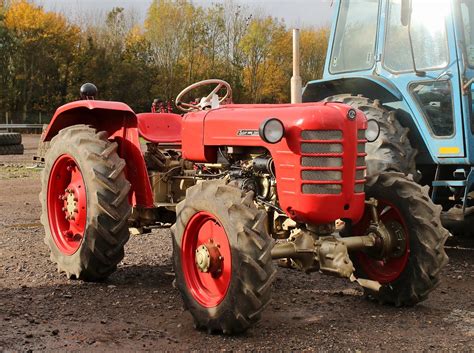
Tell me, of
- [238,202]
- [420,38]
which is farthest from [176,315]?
[420,38]

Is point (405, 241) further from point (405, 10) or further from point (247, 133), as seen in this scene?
point (405, 10)

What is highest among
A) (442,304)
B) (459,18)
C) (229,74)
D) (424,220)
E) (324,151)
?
(229,74)

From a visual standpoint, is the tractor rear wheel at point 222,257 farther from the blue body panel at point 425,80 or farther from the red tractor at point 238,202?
the blue body panel at point 425,80

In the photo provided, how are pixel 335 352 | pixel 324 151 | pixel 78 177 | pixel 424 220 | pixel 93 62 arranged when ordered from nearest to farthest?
pixel 335 352, pixel 324 151, pixel 424 220, pixel 78 177, pixel 93 62

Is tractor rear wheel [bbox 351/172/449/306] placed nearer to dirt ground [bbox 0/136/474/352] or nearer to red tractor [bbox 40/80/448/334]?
red tractor [bbox 40/80/448/334]

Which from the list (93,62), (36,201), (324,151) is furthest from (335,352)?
(93,62)

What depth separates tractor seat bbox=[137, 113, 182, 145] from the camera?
5.68 m

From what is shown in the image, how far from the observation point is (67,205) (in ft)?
18.0

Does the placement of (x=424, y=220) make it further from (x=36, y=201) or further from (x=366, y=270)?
(x=36, y=201)

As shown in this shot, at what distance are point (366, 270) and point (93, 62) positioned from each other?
A: 131 feet

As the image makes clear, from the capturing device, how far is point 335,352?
12.0ft

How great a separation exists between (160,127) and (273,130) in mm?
2023

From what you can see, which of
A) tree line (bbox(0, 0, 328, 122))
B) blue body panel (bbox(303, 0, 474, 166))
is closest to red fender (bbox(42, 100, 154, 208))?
blue body panel (bbox(303, 0, 474, 166))

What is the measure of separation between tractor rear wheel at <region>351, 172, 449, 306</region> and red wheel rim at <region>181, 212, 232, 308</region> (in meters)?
1.15
